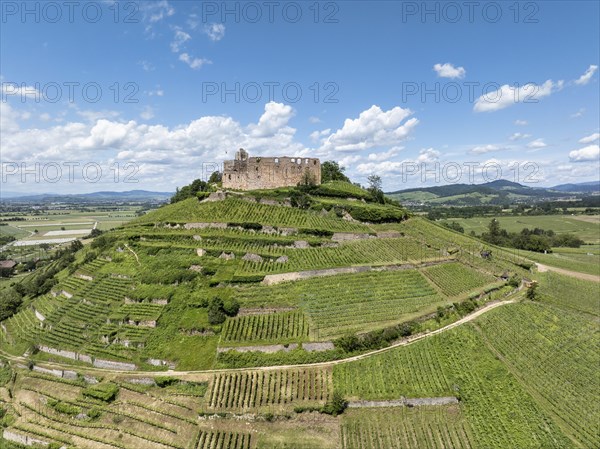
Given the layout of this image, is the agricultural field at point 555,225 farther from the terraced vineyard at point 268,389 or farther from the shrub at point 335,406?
the shrub at point 335,406

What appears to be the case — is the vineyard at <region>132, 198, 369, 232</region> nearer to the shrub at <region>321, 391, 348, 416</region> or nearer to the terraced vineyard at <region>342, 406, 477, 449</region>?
the shrub at <region>321, 391, 348, 416</region>

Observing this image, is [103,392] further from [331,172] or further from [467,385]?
[331,172]

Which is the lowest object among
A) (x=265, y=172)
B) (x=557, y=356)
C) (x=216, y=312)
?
(x=557, y=356)

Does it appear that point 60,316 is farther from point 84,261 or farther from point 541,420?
point 541,420

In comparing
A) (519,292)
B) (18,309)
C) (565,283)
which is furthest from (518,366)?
(18,309)

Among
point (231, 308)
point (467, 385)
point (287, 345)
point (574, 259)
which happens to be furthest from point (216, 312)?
point (574, 259)

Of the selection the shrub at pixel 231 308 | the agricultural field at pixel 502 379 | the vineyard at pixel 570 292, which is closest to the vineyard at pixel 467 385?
the agricultural field at pixel 502 379
